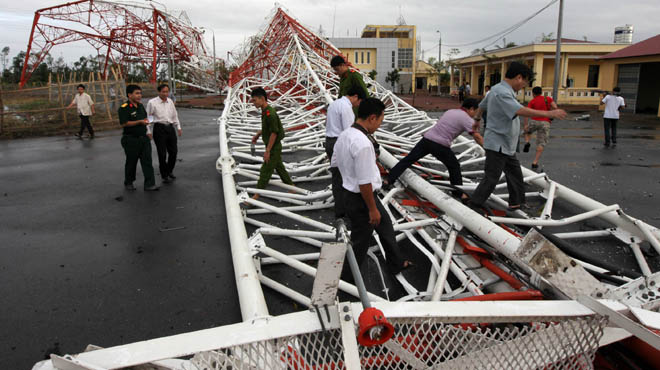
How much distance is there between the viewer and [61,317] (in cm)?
358

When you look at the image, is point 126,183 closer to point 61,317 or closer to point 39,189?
point 39,189

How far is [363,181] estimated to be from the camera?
3475 millimetres

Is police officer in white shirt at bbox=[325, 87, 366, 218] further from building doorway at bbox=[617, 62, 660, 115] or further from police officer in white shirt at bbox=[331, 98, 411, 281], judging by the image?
building doorway at bbox=[617, 62, 660, 115]

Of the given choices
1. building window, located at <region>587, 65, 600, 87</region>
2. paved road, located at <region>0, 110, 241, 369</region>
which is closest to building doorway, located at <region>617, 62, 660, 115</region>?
building window, located at <region>587, 65, 600, 87</region>

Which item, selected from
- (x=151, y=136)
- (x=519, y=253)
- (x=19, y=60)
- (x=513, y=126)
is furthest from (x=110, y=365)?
(x=19, y=60)

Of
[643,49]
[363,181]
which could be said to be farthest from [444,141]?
[643,49]

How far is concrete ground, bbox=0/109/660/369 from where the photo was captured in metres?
3.49

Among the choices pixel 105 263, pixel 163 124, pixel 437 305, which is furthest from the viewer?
pixel 163 124

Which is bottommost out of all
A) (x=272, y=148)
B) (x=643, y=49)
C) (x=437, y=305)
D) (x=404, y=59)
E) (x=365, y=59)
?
(x=437, y=305)

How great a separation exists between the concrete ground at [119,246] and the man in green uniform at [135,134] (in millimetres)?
454

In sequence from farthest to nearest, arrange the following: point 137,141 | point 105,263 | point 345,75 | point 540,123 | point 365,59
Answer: point 365,59
point 540,123
point 137,141
point 345,75
point 105,263

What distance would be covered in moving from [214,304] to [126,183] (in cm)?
481

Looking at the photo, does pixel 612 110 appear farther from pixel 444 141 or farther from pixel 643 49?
pixel 643 49

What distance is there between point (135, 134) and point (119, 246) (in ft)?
9.58
